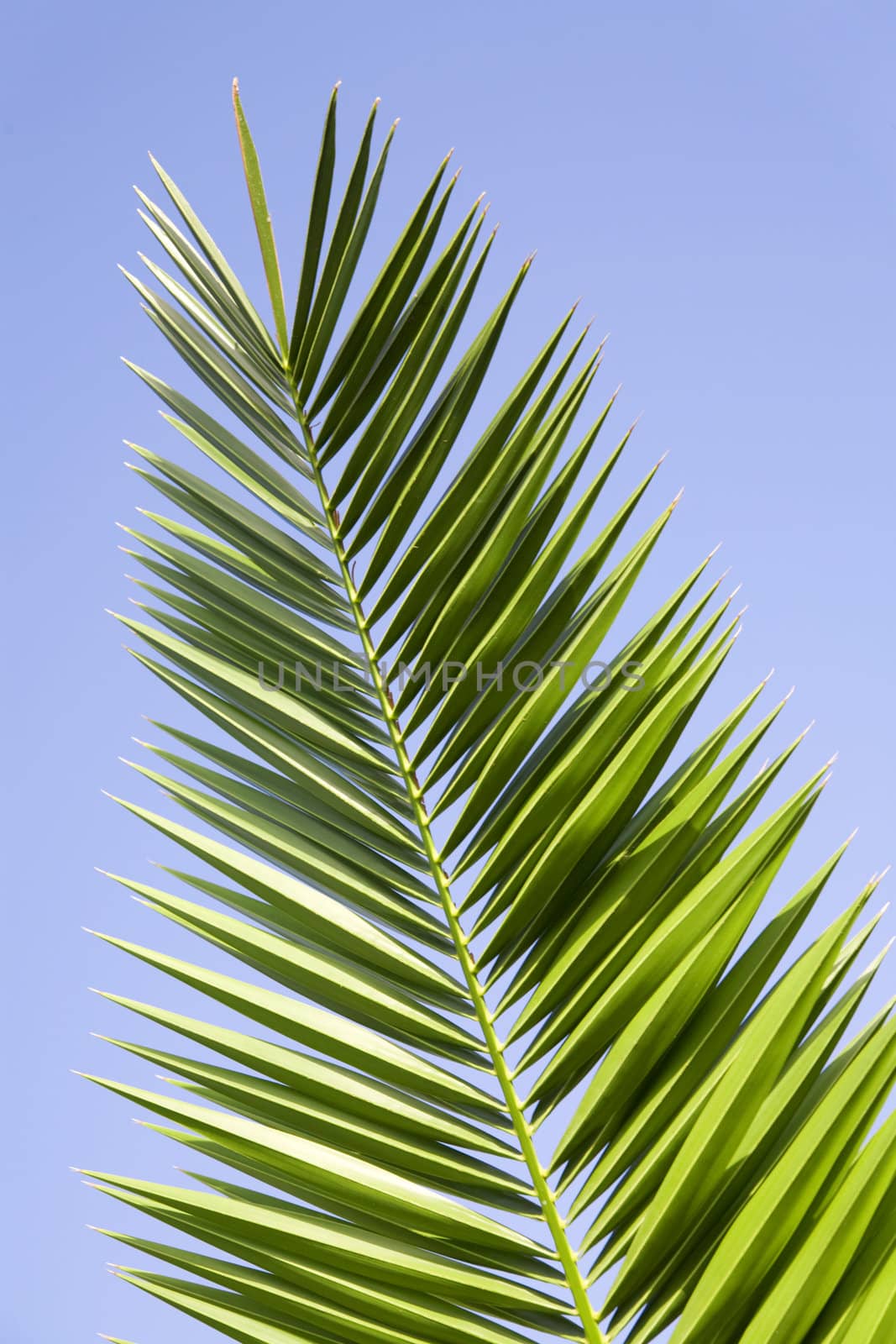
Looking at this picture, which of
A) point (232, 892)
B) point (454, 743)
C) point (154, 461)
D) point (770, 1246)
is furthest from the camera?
point (154, 461)

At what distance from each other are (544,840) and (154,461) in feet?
1.94

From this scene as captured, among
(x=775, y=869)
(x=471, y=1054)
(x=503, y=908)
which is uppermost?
(x=775, y=869)

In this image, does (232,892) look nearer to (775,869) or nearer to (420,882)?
(420,882)

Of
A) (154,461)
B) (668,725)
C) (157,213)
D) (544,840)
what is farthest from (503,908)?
(157,213)

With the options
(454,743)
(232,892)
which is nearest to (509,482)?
(454,743)

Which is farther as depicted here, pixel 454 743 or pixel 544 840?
pixel 454 743

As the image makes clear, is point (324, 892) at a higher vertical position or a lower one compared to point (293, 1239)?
higher

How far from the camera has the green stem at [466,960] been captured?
89 cm

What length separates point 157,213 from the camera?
4.68 ft

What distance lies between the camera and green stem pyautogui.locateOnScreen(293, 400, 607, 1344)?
0.89 metres

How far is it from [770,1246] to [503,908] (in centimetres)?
35

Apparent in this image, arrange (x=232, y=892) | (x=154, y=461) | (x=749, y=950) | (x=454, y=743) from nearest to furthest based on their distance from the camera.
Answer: (x=749, y=950) < (x=232, y=892) < (x=454, y=743) < (x=154, y=461)

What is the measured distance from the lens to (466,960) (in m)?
1.05

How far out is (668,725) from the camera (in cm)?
99
